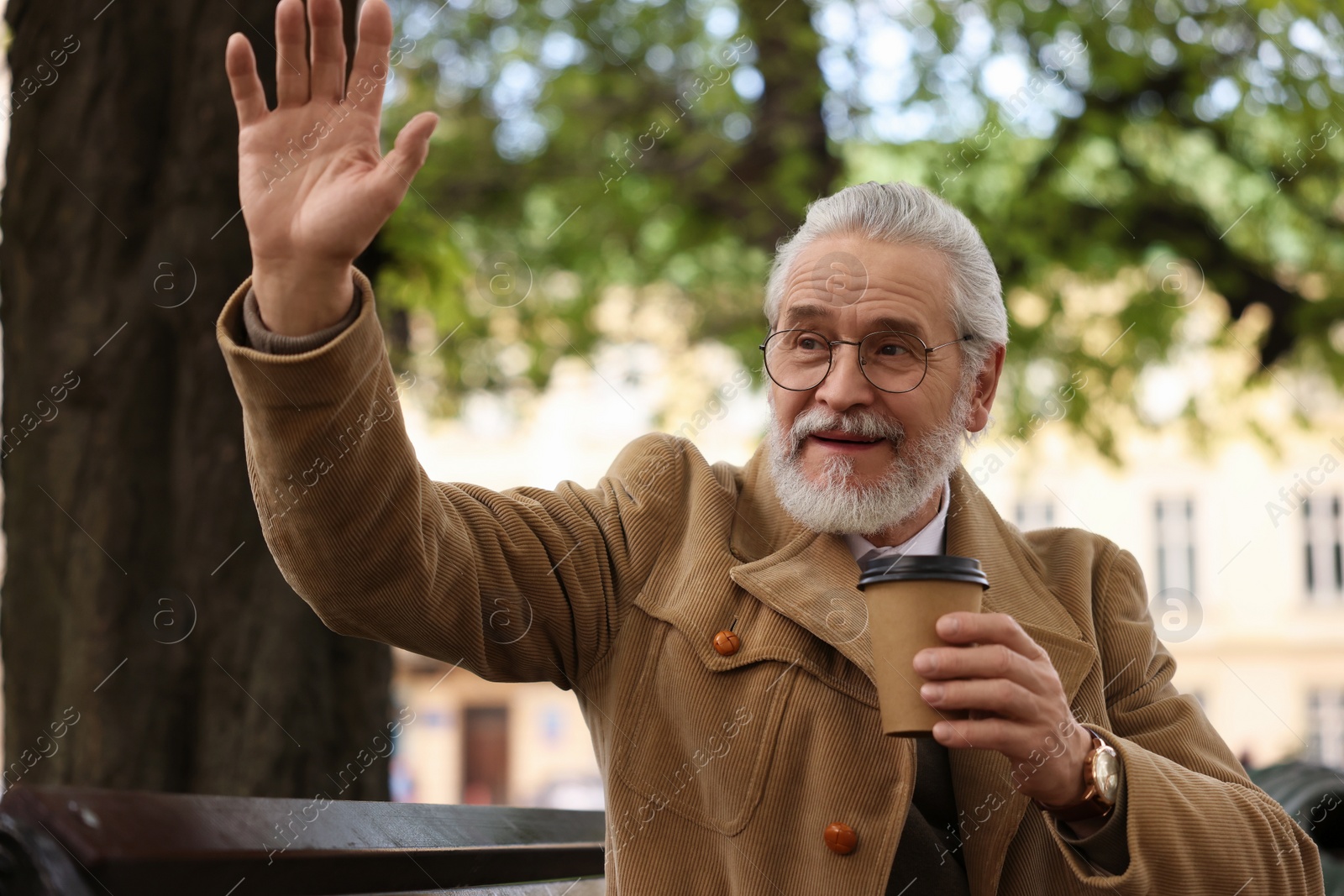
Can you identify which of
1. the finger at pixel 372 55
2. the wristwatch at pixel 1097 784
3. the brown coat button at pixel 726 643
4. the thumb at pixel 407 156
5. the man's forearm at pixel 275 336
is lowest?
Result: the wristwatch at pixel 1097 784

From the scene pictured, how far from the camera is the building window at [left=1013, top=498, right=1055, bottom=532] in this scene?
81.5 ft

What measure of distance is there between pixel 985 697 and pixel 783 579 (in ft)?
2.43

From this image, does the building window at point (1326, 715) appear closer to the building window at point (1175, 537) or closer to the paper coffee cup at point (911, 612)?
the building window at point (1175, 537)

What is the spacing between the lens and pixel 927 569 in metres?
1.91

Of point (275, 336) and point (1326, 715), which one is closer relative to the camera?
point (275, 336)

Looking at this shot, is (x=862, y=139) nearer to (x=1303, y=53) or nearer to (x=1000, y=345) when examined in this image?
(x=1303, y=53)

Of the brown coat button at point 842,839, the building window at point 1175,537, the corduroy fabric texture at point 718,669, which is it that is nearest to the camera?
the corduroy fabric texture at point 718,669

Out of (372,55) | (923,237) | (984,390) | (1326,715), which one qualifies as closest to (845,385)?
(923,237)

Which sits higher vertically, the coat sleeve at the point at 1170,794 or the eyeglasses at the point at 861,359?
the eyeglasses at the point at 861,359

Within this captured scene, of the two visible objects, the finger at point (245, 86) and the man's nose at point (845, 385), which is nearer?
the finger at point (245, 86)

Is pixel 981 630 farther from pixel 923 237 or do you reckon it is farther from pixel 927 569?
pixel 923 237

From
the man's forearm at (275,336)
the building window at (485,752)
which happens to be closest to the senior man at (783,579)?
the man's forearm at (275,336)

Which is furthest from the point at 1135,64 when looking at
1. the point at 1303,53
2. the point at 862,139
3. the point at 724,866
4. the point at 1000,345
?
the point at 724,866

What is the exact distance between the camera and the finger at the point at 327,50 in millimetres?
2068
